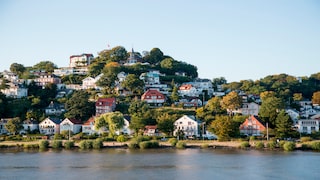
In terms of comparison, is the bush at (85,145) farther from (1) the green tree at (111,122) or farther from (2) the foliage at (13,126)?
(2) the foliage at (13,126)

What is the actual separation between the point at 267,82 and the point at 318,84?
10.7m

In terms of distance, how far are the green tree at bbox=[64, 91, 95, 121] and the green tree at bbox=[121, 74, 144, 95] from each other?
7.20m

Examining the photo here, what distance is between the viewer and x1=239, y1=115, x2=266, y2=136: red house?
44.7 meters

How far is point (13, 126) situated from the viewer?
158 ft

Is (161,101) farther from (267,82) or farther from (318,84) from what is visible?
(318,84)

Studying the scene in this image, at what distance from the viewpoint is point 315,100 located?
209 ft

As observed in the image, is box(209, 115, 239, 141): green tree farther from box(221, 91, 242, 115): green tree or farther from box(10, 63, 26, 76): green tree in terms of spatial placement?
box(10, 63, 26, 76): green tree

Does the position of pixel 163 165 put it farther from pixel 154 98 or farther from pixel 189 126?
pixel 154 98

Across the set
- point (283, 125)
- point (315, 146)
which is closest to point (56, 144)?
point (283, 125)

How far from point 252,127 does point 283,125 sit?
4866 millimetres

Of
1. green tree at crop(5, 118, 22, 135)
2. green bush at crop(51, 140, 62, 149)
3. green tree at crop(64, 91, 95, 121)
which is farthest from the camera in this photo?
green tree at crop(64, 91, 95, 121)

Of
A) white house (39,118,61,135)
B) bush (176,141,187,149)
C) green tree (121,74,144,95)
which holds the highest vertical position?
green tree (121,74,144,95)

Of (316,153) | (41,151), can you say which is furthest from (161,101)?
(316,153)

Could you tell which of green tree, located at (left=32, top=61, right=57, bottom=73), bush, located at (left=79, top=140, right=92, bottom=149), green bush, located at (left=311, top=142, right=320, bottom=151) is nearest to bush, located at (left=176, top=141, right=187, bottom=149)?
bush, located at (left=79, top=140, right=92, bottom=149)
